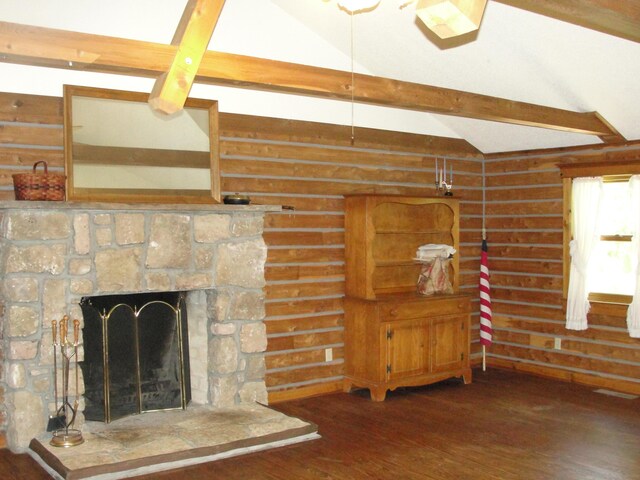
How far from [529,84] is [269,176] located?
231cm

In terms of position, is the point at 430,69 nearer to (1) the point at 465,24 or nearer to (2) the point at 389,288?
(2) the point at 389,288

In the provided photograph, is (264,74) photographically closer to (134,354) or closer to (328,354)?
(134,354)

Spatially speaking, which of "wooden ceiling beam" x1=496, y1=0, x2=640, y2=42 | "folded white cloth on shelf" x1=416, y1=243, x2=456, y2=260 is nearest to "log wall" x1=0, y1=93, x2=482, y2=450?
"folded white cloth on shelf" x1=416, y1=243, x2=456, y2=260

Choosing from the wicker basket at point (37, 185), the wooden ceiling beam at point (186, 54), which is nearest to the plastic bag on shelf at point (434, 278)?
the wicker basket at point (37, 185)

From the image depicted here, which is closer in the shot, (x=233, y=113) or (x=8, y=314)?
(x=8, y=314)

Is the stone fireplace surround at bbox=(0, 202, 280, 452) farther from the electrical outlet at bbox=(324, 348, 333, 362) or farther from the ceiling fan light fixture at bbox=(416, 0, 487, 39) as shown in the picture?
Result: the ceiling fan light fixture at bbox=(416, 0, 487, 39)

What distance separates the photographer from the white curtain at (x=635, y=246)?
6312mm

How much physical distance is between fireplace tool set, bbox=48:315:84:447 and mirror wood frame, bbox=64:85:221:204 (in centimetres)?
89

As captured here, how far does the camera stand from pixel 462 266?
7.62 meters

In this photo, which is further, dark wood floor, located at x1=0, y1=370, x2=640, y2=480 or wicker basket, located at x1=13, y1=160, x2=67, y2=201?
wicker basket, located at x1=13, y1=160, x2=67, y2=201

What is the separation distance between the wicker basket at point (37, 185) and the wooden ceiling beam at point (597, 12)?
10.2ft

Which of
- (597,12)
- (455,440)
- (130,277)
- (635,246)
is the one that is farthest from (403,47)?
(455,440)

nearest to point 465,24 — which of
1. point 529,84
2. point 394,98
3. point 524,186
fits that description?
point 394,98

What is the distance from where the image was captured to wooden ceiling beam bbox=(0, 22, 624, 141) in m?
3.68
